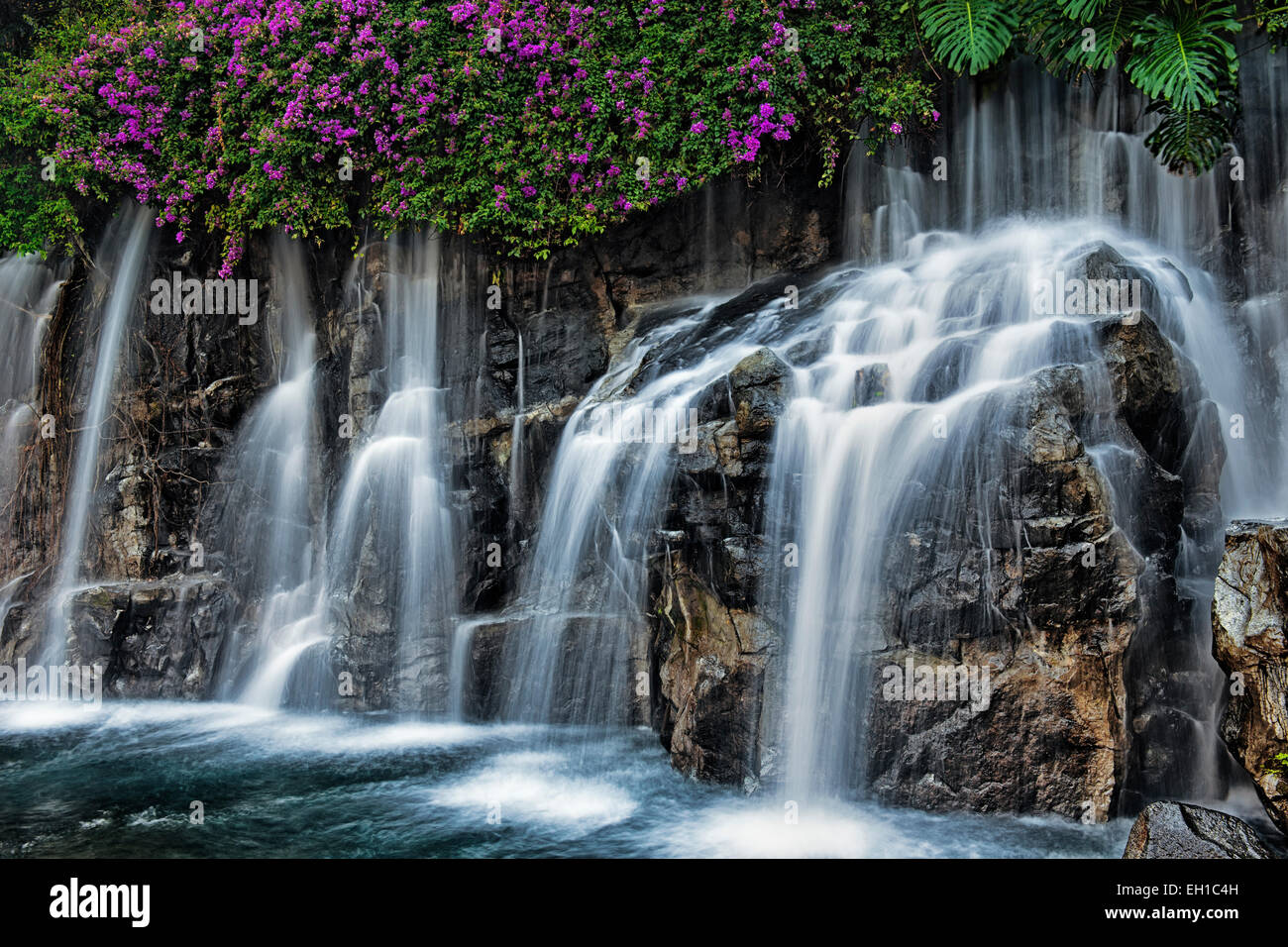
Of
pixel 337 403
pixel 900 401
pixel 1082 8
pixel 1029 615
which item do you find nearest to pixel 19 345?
pixel 337 403

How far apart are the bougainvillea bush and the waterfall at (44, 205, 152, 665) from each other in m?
0.99

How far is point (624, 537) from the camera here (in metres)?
8.45

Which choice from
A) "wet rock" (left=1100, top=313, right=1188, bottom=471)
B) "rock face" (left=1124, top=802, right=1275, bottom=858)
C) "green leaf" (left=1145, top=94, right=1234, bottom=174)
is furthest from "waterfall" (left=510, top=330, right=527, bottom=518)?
"green leaf" (left=1145, top=94, right=1234, bottom=174)

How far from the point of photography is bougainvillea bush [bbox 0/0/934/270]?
10.6 meters

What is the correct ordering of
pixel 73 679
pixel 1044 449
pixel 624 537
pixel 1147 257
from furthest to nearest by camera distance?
1. pixel 73 679
2. pixel 1147 257
3. pixel 624 537
4. pixel 1044 449

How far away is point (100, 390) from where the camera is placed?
→ 12.4 meters

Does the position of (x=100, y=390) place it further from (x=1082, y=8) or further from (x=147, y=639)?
(x=1082, y=8)

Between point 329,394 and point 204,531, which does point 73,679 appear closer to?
point 204,531

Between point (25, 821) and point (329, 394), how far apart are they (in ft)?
20.4

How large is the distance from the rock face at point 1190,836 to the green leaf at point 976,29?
674 centimetres

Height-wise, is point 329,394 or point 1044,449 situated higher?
point 329,394

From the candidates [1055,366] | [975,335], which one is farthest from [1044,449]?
[975,335]
